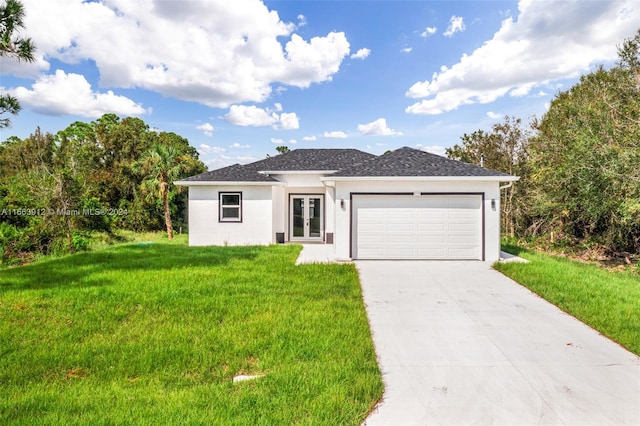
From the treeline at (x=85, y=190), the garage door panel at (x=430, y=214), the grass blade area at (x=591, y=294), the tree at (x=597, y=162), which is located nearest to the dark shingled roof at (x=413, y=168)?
the garage door panel at (x=430, y=214)

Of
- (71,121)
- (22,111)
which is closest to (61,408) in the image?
(22,111)

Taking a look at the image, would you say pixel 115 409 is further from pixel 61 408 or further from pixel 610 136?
pixel 610 136

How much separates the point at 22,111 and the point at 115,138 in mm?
19188

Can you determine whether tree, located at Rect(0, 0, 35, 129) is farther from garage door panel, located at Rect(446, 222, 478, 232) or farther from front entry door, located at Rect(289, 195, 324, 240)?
garage door panel, located at Rect(446, 222, 478, 232)

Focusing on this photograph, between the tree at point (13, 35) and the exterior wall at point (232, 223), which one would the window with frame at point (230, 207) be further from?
the tree at point (13, 35)

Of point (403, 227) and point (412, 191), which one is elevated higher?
point (412, 191)

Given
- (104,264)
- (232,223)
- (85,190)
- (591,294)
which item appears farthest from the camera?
(85,190)

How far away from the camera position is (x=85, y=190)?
16.5 meters

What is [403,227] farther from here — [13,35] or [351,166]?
[13,35]

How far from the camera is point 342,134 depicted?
1227 inches

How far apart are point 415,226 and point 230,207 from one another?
8172 millimetres

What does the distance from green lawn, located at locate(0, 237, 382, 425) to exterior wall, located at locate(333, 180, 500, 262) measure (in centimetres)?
261

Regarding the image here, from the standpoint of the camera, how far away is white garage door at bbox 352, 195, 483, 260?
1134 cm

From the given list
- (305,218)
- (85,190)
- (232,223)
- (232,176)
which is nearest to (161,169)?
(85,190)
